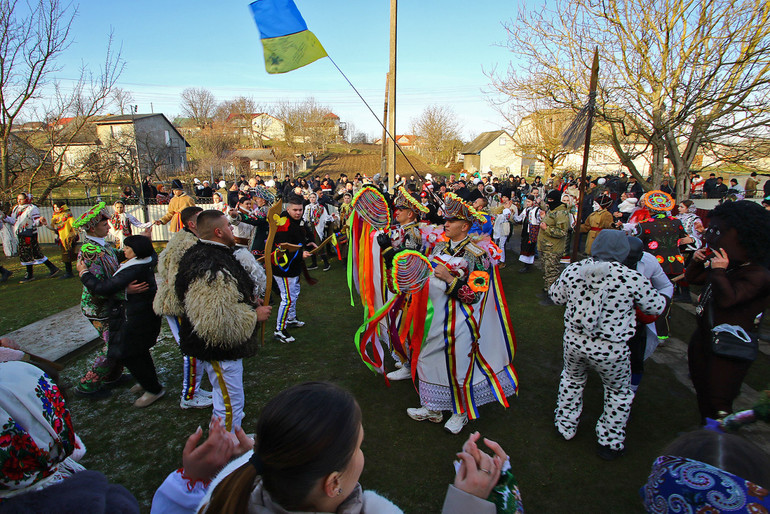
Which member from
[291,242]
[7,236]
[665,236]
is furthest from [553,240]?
[7,236]

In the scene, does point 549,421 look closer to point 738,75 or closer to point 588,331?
point 588,331

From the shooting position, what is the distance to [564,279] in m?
3.25

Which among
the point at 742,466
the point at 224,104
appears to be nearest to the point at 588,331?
the point at 742,466

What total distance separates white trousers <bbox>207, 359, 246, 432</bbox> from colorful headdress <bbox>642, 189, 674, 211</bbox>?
6.39 m

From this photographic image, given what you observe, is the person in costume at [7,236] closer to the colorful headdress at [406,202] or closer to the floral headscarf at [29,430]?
the colorful headdress at [406,202]

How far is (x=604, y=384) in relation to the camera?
3.23 meters

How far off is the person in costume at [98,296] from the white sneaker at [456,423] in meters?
3.33

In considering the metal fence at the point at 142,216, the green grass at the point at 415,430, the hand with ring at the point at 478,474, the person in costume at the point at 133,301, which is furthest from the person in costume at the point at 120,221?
the hand with ring at the point at 478,474

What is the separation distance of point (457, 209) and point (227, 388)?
2450 millimetres

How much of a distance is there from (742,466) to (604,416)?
2.27 m

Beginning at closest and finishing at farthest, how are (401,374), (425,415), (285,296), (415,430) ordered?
(415,430) → (425,415) → (401,374) → (285,296)

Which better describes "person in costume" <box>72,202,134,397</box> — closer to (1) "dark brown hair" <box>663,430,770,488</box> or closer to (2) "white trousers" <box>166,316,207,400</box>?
(2) "white trousers" <box>166,316,207,400</box>

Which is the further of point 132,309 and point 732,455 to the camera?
point 132,309

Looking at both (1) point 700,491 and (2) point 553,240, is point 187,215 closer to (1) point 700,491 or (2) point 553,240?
(1) point 700,491
